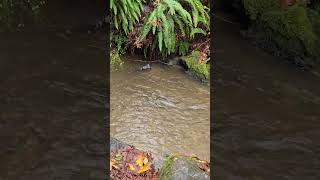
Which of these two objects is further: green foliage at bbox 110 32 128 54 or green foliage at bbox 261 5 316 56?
green foliage at bbox 261 5 316 56

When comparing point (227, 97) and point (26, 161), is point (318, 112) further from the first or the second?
point (26, 161)

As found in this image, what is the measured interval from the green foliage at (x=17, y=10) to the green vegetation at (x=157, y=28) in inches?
75.5

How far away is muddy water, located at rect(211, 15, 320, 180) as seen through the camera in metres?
7.46

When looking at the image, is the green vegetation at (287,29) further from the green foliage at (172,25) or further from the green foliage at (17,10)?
the green foliage at (17,10)

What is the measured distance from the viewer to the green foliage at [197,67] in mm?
9680

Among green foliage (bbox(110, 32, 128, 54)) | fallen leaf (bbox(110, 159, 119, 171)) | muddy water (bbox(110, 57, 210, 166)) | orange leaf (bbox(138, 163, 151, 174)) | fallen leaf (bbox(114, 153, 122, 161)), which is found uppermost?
green foliage (bbox(110, 32, 128, 54))

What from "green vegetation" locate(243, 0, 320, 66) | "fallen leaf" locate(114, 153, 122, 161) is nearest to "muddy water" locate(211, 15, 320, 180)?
"green vegetation" locate(243, 0, 320, 66)

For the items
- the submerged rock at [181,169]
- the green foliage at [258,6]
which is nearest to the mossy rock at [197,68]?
the green foliage at [258,6]

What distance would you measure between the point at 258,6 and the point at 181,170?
19.2 feet

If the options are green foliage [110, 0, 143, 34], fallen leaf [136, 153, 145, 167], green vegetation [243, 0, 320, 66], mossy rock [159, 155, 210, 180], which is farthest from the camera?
green vegetation [243, 0, 320, 66]

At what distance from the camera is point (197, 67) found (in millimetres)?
9789

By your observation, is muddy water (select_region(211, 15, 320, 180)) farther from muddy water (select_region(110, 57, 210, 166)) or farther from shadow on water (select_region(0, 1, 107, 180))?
shadow on water (select_region(0, 1, 107, 180))

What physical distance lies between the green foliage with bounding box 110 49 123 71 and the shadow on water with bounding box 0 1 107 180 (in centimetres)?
20

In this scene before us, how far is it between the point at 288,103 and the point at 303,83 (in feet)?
2.98
